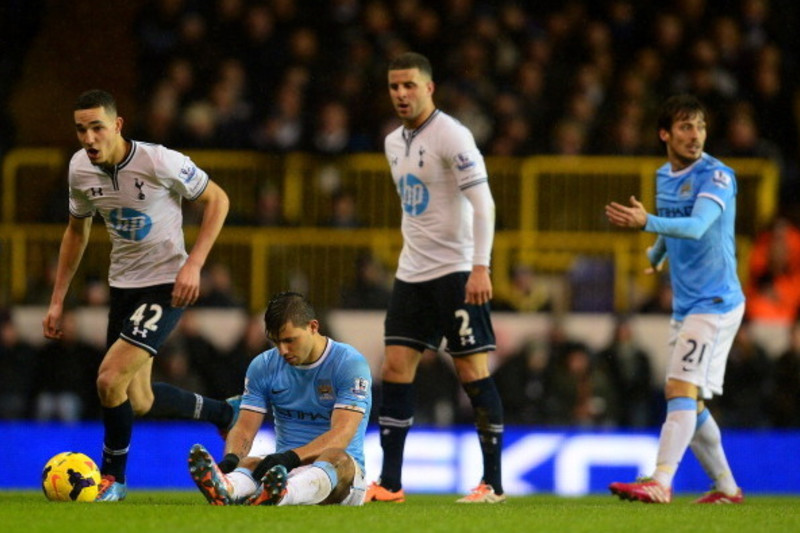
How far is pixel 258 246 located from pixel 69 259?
19.3 feet

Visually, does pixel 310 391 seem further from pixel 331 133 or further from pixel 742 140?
pixel 742 140

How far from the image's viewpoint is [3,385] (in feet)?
44.9

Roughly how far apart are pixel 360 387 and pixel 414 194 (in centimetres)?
168

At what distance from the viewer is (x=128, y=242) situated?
8.95 m

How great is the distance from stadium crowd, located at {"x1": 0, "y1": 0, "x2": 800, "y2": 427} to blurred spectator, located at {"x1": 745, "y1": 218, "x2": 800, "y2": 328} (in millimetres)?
18

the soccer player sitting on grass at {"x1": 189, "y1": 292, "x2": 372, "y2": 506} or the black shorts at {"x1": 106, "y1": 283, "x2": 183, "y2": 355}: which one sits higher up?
the black shorts at {"x1": 106, "y1": 283, "x2": 183, "y2": 355}

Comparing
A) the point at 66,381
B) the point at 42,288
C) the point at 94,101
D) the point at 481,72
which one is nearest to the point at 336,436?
the point at 94,101

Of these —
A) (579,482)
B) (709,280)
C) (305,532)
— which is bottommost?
(579,482)

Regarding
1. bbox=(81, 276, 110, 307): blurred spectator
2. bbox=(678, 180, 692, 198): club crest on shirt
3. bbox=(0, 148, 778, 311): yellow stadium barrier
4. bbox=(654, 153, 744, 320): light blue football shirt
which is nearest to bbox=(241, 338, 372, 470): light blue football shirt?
bbox=(654, 153, 744, 320): light blue football shirt

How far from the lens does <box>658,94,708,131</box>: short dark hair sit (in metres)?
8.93

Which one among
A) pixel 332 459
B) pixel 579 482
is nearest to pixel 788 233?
pixel 579 482

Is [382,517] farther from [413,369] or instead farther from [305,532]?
[413,369]

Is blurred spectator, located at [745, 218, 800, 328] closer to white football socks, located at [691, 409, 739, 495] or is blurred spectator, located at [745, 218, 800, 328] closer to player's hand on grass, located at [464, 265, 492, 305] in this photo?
white football socks, located at [691, 409, 739, 495]

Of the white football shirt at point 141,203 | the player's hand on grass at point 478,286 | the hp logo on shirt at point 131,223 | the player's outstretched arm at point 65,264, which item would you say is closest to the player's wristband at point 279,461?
the player's hand on grass at point 478,286
